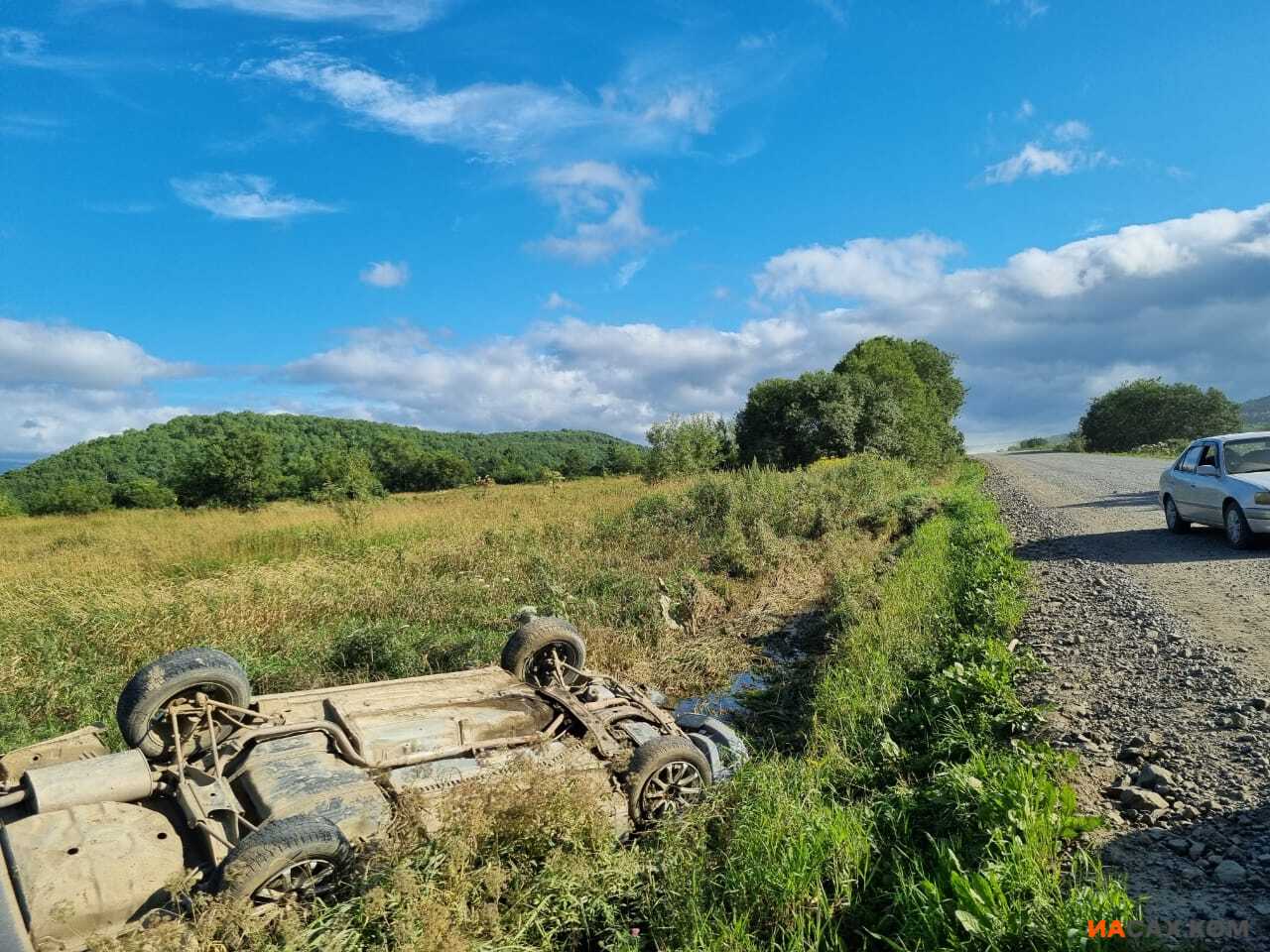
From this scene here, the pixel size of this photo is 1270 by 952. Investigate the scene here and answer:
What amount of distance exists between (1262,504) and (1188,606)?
11.2 ft

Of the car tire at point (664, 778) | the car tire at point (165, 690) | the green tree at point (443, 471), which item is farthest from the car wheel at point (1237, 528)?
the green tree at point (443, 471)

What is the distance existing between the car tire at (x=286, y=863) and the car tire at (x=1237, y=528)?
1193 centimetres

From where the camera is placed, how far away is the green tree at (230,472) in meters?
41.9

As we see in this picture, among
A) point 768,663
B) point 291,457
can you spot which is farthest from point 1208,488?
point 291,457

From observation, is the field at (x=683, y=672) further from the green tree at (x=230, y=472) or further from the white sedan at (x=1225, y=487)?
the green tree at (x=230, y=472)

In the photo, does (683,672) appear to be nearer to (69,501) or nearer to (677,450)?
(677,450)

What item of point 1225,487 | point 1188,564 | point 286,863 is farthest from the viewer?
point 1225,487

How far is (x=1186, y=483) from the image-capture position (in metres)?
11.6

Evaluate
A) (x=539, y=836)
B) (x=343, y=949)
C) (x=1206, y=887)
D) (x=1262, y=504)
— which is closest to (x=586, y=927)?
(x=539, y=836)

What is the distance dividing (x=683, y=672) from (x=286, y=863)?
21.4 feet

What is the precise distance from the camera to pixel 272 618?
9789mm

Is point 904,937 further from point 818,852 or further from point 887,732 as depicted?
point 887,732

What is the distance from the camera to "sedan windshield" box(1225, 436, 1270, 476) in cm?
1077

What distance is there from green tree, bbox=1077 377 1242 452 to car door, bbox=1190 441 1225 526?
7305cm
